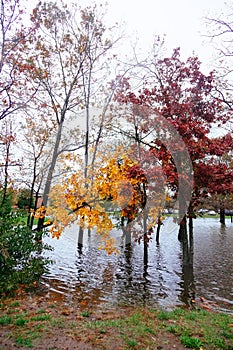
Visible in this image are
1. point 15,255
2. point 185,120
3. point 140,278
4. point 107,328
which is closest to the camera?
point 107,328

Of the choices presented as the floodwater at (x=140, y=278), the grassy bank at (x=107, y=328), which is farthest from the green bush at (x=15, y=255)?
the floodwater at (x=140, y=278)

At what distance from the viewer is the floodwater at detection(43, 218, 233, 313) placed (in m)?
6.43

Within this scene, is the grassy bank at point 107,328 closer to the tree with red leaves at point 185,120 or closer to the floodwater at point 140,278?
the floodwater at point 140,278

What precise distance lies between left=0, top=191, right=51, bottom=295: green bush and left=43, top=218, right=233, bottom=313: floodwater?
0.84 meters

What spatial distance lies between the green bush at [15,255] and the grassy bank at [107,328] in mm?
473

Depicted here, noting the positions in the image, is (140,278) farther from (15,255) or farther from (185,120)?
(185,120)

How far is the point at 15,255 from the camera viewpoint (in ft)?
20.3

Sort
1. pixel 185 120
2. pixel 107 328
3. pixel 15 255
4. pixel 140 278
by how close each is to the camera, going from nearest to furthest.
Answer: pixel 107 328, pixel 15 255, pixel 185 120, pixel 140 278

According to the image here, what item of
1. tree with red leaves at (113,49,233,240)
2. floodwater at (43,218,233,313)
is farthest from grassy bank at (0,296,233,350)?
tree with red leaves at (113,49,233,240)

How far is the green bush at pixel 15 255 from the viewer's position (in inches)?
225

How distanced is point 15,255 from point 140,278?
3.96 meters

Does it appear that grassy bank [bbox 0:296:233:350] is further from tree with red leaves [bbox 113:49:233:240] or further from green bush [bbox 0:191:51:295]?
tree with red leaves [bbox 113:49:233:240]

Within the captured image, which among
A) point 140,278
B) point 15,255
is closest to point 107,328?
point 15,255

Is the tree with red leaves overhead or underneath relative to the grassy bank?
overhead
